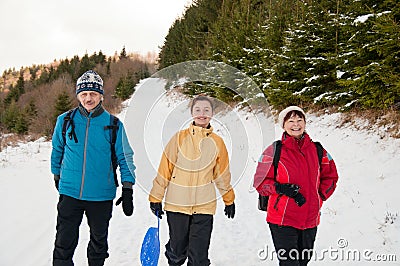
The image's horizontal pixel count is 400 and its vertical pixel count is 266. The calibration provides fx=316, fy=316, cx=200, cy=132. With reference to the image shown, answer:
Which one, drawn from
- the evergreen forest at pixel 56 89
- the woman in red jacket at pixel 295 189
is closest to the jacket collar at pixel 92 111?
the woman in red jacket at pixel 295 189

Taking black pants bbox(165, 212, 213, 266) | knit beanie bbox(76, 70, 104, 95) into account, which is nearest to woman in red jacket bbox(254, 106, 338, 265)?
black pants bbox(165, 212, 213, 266)

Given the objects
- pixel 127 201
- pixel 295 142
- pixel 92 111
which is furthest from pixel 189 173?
pixel 92 111

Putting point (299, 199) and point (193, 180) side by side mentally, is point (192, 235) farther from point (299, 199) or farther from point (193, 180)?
point (299, 199)

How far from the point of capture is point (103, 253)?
3217mm

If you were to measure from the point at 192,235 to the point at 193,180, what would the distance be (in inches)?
21.7

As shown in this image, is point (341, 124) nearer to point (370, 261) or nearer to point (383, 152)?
point (383, 152)

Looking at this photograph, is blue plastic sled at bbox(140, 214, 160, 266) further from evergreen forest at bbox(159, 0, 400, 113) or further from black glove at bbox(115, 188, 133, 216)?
evergreen forest at bbox(159, 0, 400, 113)

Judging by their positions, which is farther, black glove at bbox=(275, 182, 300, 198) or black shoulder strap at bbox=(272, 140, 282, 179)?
black shoulder strap at bbox=(272, 140, 282, 179)

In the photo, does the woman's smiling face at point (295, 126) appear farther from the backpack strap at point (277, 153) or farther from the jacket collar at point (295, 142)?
the backpack strap at point (277, 153)

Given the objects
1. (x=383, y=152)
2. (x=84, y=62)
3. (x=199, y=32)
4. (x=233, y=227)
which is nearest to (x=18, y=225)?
(x=233, y=227)

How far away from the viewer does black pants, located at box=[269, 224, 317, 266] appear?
2.83 metres

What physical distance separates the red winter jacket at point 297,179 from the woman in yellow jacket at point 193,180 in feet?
1.39

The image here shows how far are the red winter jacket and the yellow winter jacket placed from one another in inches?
17.0

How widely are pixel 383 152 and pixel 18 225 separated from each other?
6.43 m
